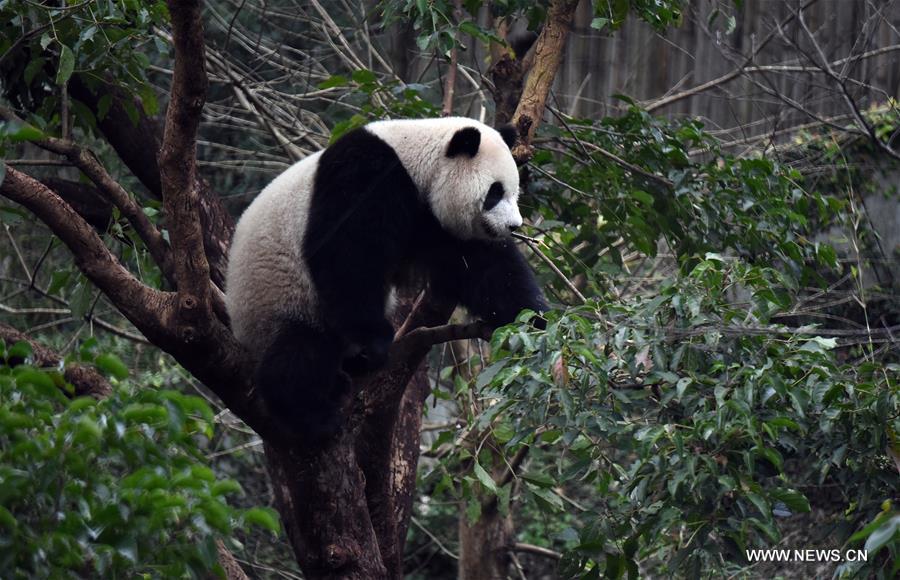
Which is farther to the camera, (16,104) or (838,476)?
(16,104)

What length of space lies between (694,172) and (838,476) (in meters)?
2.35

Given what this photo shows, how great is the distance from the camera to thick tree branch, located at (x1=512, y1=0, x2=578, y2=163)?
4898 mm

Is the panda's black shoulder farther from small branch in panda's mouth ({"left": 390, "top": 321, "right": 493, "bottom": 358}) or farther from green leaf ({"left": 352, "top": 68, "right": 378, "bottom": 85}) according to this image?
small branch in panda's mouth ({"left": 390, "top": 321, "right": 493, "bottom": 358})

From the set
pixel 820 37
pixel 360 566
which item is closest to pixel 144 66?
pixel 360 566

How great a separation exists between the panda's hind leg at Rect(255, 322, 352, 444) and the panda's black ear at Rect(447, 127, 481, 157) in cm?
105

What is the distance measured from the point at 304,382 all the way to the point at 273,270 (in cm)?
66

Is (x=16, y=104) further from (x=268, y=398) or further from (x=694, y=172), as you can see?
(x=694, y=172)

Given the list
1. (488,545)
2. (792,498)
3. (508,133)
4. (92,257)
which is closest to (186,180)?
(92,257)

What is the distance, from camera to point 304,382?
3980mm

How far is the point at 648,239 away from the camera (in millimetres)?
5242

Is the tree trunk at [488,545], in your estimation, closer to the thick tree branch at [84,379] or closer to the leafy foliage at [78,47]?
the thick tree branch at [84,379]

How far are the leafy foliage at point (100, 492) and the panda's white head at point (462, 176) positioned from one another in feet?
8.26

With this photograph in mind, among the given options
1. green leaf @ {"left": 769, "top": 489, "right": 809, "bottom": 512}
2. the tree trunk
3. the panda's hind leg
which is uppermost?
the panda's hind leg

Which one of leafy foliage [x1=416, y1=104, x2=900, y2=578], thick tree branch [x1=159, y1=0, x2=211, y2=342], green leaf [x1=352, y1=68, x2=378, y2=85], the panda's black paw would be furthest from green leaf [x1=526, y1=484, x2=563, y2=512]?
green leaf [x1=352, y1=68, x2=378, y2=85]
